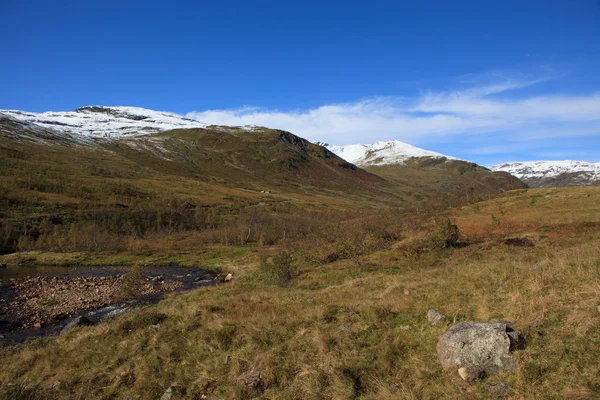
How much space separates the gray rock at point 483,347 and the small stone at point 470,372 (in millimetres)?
90

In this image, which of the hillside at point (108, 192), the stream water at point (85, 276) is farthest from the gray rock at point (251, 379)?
the hillside at point (108, 192)

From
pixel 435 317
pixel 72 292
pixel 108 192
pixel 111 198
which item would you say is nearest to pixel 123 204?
pixel 111 198

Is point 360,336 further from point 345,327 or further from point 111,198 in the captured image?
point 111,198

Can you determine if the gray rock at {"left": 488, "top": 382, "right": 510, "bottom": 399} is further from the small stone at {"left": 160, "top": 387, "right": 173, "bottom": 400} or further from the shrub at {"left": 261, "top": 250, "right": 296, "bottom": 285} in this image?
the shrub at {"left": 261, "top": 250, "right": 296, "bottom": 285}

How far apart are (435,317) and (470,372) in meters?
3.05

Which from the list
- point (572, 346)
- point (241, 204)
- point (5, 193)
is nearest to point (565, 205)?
point (572, 346)

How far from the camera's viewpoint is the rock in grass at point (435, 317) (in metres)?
10.4

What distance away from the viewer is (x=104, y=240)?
65.3 metres

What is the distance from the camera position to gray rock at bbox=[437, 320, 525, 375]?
773 cm

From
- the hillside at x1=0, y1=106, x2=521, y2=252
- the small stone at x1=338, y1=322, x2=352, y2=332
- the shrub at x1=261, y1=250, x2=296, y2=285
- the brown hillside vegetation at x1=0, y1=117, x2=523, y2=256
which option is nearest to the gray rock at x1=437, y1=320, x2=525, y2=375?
the small stone at x1=338, y1=322, x2=352, y2=332

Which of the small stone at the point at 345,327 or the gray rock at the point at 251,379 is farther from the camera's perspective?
the small stone at the point at 345,327

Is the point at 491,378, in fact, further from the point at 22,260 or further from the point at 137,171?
the point at 137,171

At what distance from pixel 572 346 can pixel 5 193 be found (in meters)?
115

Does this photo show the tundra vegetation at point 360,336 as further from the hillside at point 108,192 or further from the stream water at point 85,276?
the hillside at point 108,192
